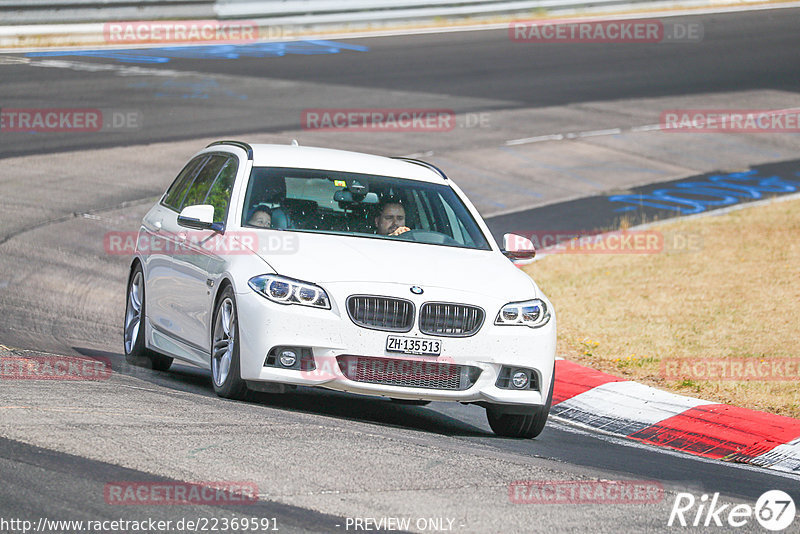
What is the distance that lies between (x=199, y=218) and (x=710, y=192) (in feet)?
43.7

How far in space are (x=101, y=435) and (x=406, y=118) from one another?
58.0 ft

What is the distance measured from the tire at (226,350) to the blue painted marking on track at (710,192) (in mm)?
11387

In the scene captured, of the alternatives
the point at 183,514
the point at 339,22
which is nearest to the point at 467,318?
the point at 183,514

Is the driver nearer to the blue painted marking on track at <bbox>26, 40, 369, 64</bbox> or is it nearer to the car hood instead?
the car hood

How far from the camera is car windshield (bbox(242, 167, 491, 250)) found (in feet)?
29.0

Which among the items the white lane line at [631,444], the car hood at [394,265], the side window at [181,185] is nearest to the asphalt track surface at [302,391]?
the white lane line at [631,444]

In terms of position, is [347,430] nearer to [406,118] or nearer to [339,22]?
[406,118]

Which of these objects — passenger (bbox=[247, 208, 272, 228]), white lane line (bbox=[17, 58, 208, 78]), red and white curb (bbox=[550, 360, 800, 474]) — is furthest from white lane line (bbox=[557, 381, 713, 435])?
→ white lane line (bbox=[17, 58, 208, 78])

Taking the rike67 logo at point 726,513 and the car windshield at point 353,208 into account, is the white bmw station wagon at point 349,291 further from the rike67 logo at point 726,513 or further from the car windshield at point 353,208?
the rike67 logo at point 726,513

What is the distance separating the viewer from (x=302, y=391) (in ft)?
31.6

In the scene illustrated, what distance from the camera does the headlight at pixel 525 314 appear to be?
808 cm

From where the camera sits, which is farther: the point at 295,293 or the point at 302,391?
the point at 302,391

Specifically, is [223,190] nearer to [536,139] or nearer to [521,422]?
[521,422]

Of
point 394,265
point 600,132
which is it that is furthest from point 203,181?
point 600,132
